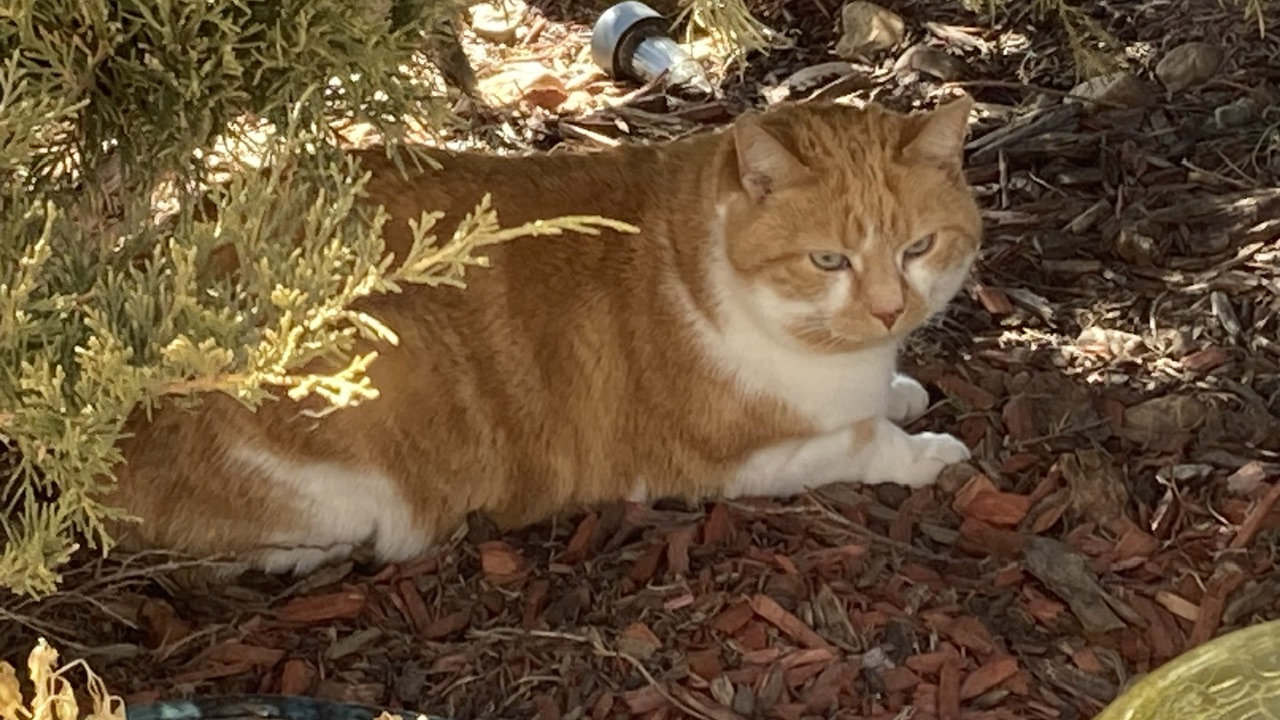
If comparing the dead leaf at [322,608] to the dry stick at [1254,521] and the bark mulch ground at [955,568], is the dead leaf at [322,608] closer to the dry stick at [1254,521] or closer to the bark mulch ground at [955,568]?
the bark mulch ground at [955,568]

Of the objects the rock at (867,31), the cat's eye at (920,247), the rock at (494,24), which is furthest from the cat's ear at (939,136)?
the rock at (494,24)

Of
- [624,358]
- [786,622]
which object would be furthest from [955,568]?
[624,358]

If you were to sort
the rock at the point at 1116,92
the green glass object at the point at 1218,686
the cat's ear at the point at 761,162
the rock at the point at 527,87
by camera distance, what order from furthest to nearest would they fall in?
the rock at the point at 527,87
the rock at the point at 1116,92
the cat's ear at the point at 761,162
the green glass object at the point at 1218,686

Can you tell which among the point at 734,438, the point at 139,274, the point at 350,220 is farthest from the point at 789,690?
the point at 139,274

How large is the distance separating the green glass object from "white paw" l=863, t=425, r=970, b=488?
2.82ft

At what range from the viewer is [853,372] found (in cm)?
265

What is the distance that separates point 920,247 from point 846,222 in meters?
0.15

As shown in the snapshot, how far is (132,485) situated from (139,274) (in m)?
0.96

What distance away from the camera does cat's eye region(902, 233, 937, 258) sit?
8.29 ft

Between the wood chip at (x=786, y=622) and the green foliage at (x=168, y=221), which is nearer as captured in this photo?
the green foliage at (x=168, y=221)

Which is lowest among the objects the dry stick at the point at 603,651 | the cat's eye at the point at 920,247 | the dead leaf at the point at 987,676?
the dead leaf at the point at 987,676

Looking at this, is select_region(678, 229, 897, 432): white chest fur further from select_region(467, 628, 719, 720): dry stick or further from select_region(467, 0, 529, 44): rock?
select_region(467, 0, 529, 44): rock

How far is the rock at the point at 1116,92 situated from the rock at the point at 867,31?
56 centimetres

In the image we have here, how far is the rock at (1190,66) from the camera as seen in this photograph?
11.8ft
